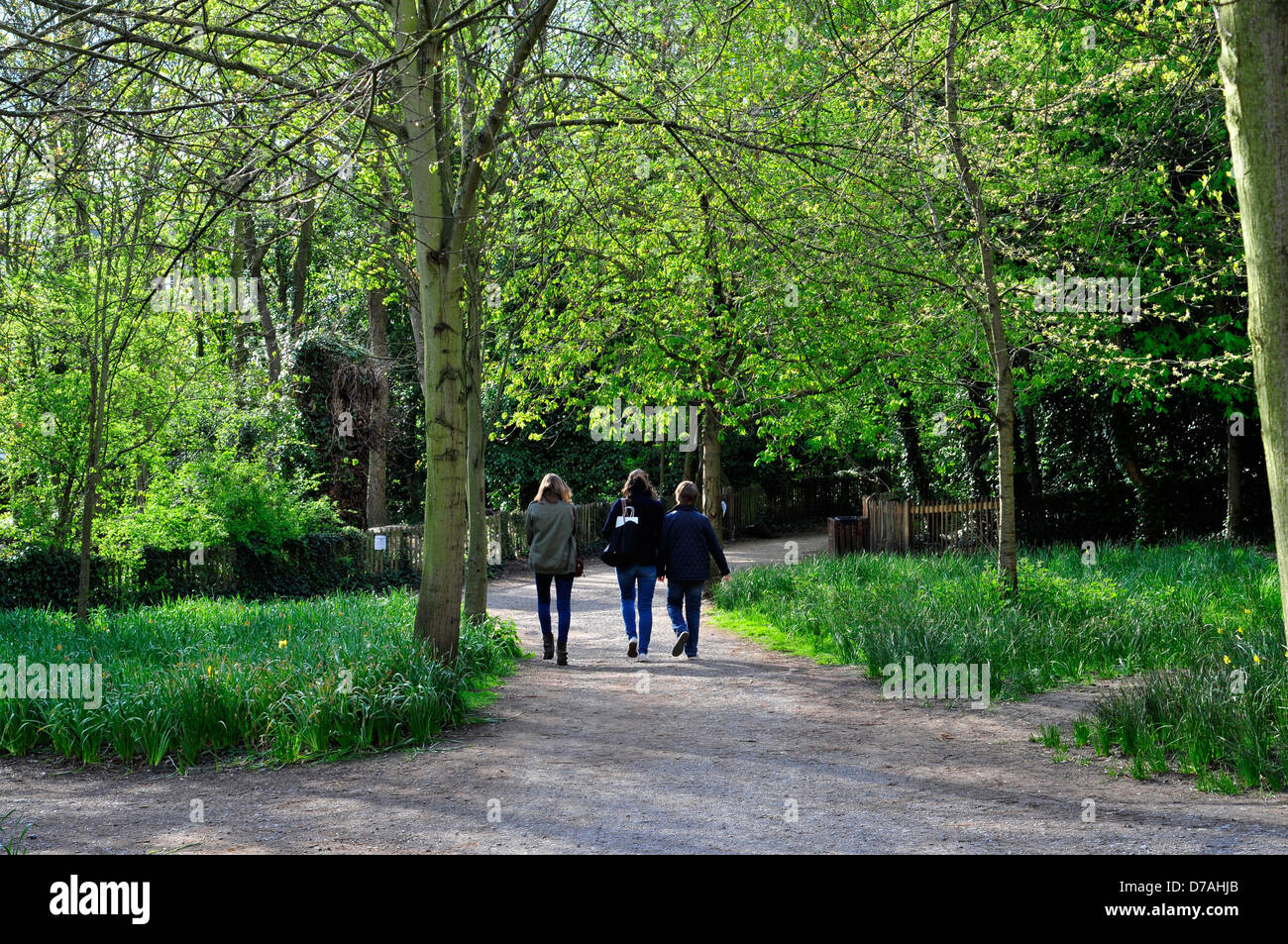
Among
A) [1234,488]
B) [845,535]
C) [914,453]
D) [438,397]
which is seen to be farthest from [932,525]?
[438,397]

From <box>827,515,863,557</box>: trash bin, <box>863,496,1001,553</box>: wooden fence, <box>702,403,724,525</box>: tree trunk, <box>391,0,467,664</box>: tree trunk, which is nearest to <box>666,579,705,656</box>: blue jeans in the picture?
<box>391,0,467,664</box>: tree trunk

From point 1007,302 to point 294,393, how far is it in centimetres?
1592

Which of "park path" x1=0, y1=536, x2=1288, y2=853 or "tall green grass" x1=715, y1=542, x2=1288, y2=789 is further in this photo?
"tall green grass" x1=715, y1=542, x2=1288, y2=789

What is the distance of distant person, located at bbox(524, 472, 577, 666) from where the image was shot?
10.2m

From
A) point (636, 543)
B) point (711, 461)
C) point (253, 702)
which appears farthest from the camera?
point (711, 461)

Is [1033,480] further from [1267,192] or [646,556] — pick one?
[1267,192]

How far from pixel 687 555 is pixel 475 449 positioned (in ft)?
9.50

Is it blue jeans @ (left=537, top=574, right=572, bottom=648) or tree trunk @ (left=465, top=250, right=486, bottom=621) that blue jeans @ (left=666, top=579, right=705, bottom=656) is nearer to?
blue jeans @ (left=537, top=574, right=572, bottom=648)

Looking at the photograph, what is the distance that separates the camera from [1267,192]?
456cm

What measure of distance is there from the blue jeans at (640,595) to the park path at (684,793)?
2237mm

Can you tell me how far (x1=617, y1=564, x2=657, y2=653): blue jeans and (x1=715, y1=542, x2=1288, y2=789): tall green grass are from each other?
182cm

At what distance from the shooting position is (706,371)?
15.5 metres

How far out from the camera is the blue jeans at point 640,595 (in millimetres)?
10898
